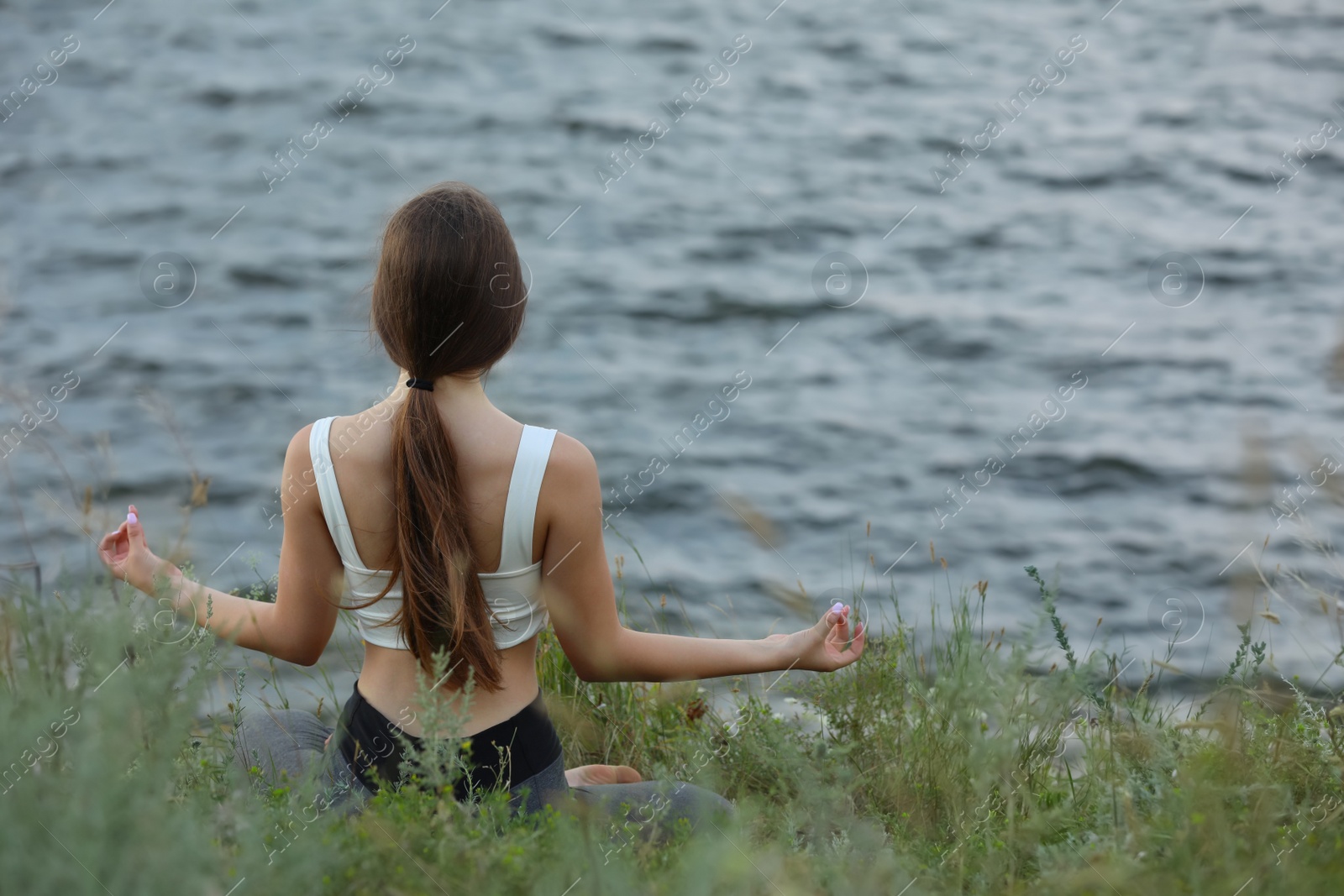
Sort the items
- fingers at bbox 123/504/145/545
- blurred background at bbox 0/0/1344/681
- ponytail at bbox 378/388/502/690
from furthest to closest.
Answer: blurred background at bbox 0/0/1344/681, fingers at bbox 123/504/145/545, ponytail at bbox 378/388/502/690

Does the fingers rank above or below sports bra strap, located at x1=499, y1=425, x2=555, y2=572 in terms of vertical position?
below

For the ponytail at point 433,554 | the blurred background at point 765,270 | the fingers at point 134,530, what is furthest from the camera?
the blurred background at point 765,270

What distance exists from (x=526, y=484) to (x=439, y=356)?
31cm

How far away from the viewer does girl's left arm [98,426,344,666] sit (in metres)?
2.33

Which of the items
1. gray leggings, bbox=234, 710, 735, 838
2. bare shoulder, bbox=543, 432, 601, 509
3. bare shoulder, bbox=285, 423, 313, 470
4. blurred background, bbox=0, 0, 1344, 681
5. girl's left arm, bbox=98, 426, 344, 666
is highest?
bare shoulder, bbox=285, 423, 313, 470

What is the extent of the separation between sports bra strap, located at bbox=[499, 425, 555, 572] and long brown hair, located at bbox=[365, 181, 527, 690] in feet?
0.31

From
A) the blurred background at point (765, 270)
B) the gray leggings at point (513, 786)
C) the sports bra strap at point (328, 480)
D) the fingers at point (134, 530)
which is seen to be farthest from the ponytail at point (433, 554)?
the blurred background at point (765, 270)

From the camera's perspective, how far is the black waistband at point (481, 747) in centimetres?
237

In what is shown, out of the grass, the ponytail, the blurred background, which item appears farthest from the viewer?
the blurred background

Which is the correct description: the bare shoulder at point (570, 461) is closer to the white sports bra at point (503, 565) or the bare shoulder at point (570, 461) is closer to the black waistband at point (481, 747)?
the white sports bra at point (503, 565)

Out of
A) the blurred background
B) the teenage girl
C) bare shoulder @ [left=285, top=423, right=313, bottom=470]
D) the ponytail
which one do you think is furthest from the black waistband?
the blurred background

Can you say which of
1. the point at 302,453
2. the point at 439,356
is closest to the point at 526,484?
the point at 439,356

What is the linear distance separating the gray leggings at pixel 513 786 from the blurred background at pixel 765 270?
133cm

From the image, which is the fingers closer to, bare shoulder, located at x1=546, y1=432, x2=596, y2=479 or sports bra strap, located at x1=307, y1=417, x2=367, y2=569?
sports bra strap, located at x1=307, y1=417, x2=367, y2=569
